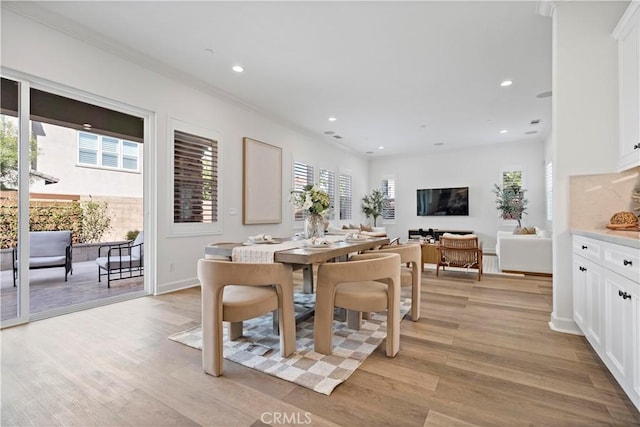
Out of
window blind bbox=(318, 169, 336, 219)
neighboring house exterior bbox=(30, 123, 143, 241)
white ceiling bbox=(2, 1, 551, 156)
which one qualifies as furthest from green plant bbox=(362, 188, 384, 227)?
neighboring house exterior bbox=(30, 123, 143, 241)

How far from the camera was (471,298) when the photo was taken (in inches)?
140

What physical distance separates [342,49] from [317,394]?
348 centimetres

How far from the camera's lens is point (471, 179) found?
8469 millimetres

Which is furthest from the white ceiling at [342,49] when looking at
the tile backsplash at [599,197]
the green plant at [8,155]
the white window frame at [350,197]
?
the white window frame at [350,197]

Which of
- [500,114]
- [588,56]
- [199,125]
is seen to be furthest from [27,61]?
[500,114]

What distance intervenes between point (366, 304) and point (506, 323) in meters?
1.66

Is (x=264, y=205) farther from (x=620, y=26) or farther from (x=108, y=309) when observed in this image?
(x=620, y=26)

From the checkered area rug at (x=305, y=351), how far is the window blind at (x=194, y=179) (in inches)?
81.6

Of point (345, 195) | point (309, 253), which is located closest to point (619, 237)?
point (309, 253)

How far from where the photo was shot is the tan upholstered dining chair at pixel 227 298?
1.81 metres

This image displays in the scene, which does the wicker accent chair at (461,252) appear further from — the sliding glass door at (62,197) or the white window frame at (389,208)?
the white window frame at (389,208)

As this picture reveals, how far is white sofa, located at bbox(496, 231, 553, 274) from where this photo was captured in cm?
466

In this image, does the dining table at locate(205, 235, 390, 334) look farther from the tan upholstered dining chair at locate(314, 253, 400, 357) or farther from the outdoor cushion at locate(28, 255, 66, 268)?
the outdoor cushion at locate(28, 255, 66, 268)

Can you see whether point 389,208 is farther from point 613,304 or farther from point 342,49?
point 613,304
